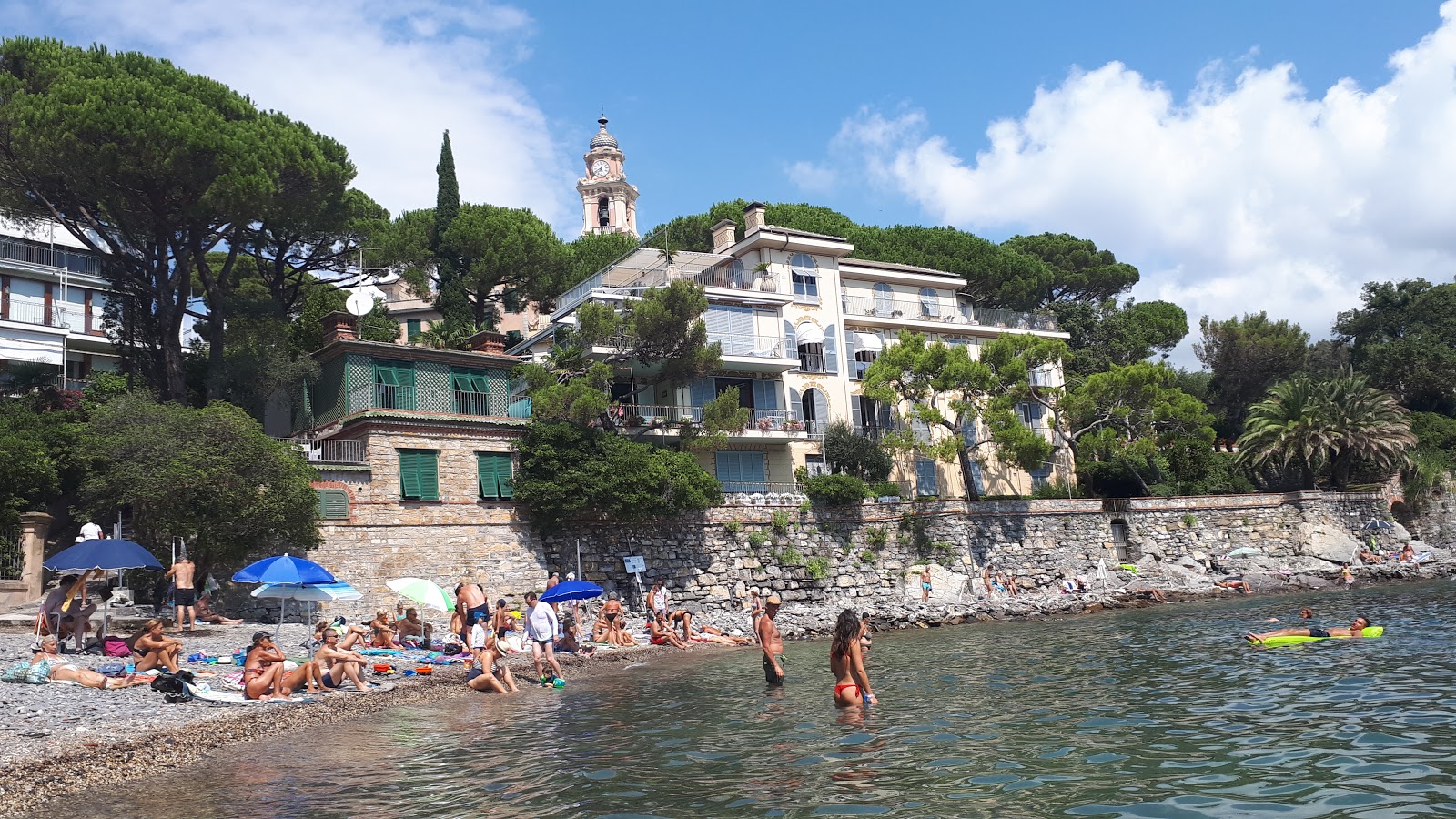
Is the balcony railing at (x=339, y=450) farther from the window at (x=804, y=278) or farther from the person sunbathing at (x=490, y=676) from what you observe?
the window at (x=804, y=278)

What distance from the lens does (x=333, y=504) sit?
2597cm

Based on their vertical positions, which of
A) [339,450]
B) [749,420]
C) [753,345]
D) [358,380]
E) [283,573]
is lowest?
[283,573]

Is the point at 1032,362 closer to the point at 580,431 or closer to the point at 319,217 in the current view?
the point at 580,431

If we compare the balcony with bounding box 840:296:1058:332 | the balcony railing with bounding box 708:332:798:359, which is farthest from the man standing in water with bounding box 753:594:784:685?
the balcony with bounding box 840:296:1058:332

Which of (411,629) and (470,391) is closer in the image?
(411,629)

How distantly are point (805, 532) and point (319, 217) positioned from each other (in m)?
19.4

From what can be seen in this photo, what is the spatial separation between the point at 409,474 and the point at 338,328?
527 cm

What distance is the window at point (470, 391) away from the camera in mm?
29984

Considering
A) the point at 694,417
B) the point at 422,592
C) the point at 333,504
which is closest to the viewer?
the point at 422,592

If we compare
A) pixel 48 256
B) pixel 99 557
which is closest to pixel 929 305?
pixel 99 557

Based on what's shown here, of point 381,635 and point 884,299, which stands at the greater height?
point 884,299

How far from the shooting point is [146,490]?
68.5ft

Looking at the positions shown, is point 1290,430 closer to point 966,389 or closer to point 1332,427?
point 1332,427

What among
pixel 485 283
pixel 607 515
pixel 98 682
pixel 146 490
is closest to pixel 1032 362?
pixel 607 515
